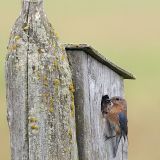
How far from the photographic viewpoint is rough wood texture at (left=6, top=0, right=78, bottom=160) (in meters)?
5.01

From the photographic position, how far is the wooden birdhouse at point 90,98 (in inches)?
209

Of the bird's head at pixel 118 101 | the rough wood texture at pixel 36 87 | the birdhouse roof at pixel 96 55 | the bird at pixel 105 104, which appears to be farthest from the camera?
the bird's head at pixel 118 101

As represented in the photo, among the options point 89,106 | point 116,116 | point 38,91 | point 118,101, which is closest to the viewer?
point 38,91

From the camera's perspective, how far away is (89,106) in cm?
540

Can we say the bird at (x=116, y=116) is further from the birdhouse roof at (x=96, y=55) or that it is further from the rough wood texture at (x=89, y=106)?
the birdhouse roof at (x=96, y=55)

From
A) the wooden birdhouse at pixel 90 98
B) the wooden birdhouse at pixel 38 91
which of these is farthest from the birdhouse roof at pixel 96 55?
the wooden birdhouse at pixel 38 91

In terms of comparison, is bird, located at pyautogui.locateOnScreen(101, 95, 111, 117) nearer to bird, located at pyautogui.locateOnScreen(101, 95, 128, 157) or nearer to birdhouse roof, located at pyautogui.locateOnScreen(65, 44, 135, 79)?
bird, located at pyautogui.locateOnScreen(101, 95, 128, 157)

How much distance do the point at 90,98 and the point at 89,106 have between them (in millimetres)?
59

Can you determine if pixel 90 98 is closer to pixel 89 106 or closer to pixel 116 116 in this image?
pixel 89 106

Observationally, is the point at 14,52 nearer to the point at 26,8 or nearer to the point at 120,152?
the point at 26,8

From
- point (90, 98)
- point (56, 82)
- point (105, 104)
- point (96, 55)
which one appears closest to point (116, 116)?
point (105, 104)

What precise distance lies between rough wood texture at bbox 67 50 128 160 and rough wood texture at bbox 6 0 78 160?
25cm

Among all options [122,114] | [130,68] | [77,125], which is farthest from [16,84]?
[130,68]

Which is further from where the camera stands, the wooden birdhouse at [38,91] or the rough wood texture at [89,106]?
the rough wood texture at [89,106]
